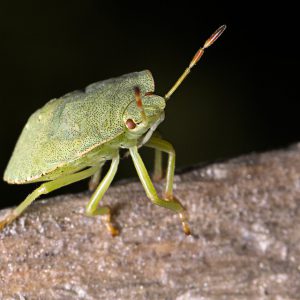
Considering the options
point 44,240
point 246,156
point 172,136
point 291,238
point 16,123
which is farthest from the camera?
point 172,136

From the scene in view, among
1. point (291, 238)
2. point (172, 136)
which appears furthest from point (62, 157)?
point (172, 136)

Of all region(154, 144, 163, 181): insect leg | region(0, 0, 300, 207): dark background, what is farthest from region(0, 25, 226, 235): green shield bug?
region(0, 0, 300, 207): dark background

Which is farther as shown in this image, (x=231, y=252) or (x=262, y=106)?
(x=262, y=106)

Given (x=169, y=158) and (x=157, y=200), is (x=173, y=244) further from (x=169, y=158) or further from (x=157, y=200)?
(x=169, y=158)

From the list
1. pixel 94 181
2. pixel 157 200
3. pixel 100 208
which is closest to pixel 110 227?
pixel 100 208

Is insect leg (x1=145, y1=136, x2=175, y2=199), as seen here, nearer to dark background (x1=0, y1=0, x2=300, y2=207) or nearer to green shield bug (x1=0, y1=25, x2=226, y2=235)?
green shield bug (x1=0, y1=25, x2=226, y2=235)

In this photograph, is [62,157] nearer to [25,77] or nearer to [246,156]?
[246,156]
